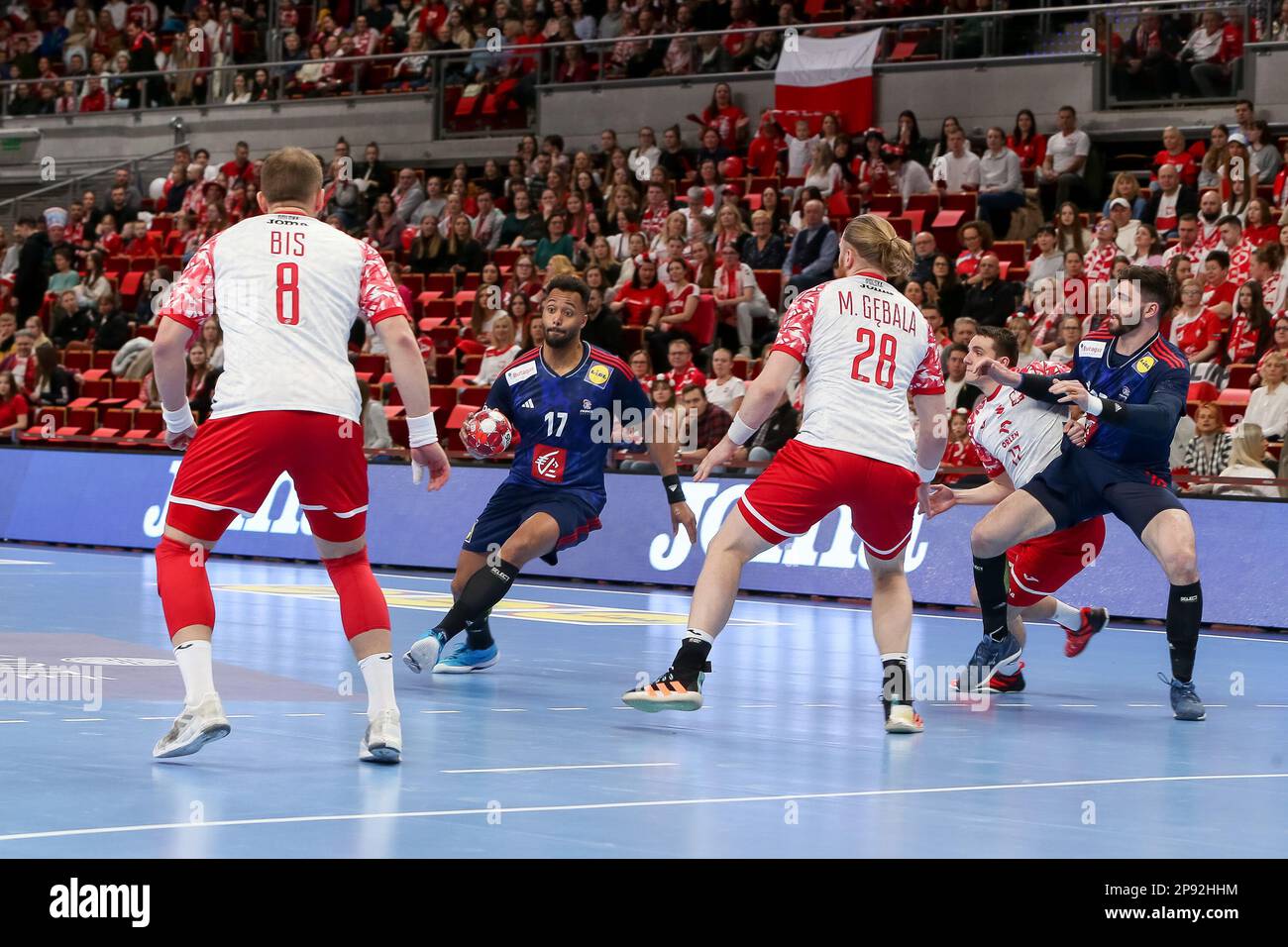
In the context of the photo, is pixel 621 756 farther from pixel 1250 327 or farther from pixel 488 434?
pixel 1250 327

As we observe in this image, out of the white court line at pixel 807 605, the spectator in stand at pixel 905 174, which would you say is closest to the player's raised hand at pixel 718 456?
the white court line at pixel 807 605

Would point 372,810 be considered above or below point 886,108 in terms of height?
below

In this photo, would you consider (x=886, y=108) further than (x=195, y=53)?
No

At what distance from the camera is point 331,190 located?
27.8 metres

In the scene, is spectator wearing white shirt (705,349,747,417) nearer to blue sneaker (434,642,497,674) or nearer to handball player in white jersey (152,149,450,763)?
blue sneaker (434,642,497,674)

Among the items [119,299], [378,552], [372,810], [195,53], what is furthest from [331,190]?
[372,810]

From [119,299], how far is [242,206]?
2.44 m

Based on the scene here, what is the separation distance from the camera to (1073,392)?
882cm

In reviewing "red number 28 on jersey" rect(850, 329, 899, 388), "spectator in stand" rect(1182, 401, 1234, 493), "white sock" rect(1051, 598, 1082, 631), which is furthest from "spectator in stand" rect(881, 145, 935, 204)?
"red number 28 on jersey" rect(850, 329, 899, 388)

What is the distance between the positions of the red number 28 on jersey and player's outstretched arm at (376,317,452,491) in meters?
2.05

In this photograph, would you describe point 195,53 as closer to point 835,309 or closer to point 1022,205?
point 1022,205

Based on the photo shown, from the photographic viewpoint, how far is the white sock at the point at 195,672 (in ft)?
22.2

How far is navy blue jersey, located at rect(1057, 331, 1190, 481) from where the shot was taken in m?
9.26
